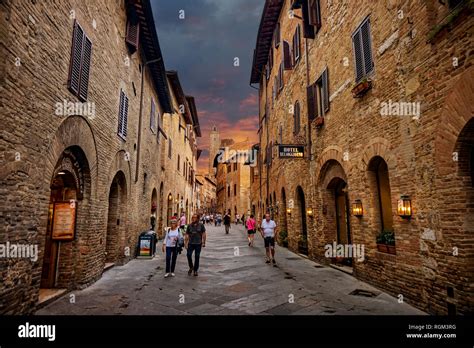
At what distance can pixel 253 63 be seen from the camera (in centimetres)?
2122

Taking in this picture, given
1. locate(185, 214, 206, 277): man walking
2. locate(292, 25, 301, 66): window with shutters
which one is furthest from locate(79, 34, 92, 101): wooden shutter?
locate(292, 25, 301, 66): window with shutters

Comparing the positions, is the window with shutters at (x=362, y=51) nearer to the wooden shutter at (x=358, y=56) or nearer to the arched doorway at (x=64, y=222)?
the wooden shutter at (x=358, y=56)

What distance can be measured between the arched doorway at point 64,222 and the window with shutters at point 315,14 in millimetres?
9173

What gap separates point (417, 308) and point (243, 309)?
11.0 feet

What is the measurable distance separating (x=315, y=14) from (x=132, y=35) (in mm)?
6805

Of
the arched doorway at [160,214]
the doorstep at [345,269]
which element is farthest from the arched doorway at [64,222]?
the arched doorway at [160,214]

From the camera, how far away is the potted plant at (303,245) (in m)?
11.9

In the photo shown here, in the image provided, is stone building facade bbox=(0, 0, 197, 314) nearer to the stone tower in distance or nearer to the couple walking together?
the couple walking together

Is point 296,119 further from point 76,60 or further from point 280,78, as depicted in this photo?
point 76,60

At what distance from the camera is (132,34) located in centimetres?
1009
